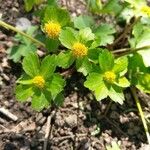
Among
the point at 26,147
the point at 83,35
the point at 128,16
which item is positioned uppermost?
the point at 128,16

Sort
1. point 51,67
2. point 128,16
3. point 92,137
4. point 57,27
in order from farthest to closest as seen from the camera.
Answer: point 128,16 < point 92,137 < point 57,27 < point 51,67

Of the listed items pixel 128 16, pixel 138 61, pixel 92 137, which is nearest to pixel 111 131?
pixel 92 137

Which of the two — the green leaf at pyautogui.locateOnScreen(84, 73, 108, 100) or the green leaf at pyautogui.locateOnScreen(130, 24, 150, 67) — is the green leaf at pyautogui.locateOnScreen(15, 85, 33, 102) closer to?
the green leaf at pyautogui.locateOnScreen(84, 73, 108, 100)

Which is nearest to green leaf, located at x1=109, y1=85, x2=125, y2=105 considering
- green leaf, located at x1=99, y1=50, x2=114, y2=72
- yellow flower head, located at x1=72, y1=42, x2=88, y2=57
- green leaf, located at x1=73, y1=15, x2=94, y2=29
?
green leaf, located at x1=99, y1=50, x2=114, y2=72

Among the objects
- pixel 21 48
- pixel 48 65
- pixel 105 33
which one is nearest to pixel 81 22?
pixel 105 33

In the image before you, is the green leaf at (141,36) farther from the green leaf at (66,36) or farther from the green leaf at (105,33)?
the green leaf at (66,36)

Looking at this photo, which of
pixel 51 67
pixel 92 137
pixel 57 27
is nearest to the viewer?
pixel 51 67

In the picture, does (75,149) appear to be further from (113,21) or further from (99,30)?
(113,21)

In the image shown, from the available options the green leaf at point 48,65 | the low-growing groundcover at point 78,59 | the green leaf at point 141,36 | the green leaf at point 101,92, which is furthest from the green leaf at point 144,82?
the green leaf at point 48,65
